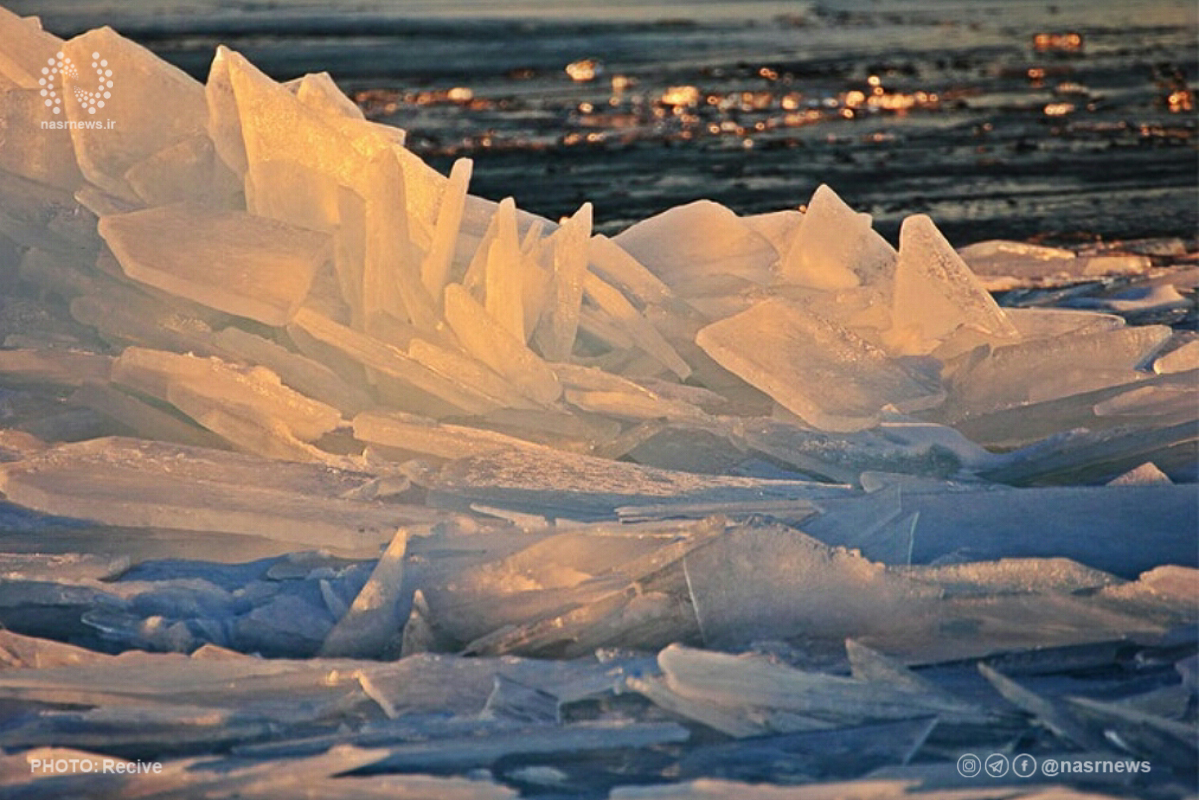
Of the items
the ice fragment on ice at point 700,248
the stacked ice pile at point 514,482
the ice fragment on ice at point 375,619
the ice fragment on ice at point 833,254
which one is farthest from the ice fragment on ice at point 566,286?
the ice fragment on ice at point 375,619

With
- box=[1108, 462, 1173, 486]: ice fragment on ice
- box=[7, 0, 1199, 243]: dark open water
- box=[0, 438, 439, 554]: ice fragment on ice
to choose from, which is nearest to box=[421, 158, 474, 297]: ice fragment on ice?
box=[0, 438, 439, 554]: ice fragment on ice

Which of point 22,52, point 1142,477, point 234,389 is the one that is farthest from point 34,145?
point 1142,477

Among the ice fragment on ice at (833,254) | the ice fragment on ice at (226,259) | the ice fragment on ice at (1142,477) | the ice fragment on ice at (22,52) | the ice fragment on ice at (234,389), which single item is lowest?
the ice fragment on ice at (1142,477)

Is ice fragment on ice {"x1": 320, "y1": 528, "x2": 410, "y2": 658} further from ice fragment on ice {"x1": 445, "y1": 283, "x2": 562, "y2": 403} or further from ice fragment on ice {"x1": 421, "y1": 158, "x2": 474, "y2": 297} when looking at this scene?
ice fragment on ice {"x1": 421, "y1": 158, "x2": 474, "y2": 297}

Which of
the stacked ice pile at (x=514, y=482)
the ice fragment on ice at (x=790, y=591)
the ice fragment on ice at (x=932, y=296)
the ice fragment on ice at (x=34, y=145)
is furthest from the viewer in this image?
the ice fragment on ice at (x=34, y=145)

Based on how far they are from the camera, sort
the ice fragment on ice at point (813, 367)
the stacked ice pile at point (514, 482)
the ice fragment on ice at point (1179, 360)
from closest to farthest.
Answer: the stacked ice pile at point (514, 482) < the ice fragment on ice at point (813, 367) < the ice fragment on ice at point (1179, 360)

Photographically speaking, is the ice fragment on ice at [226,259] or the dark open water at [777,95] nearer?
the ice fragment on ice at [226,259]

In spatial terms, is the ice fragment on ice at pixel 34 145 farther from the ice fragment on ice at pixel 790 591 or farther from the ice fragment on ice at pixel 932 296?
the ice fragment on ice at pixel 790 591
